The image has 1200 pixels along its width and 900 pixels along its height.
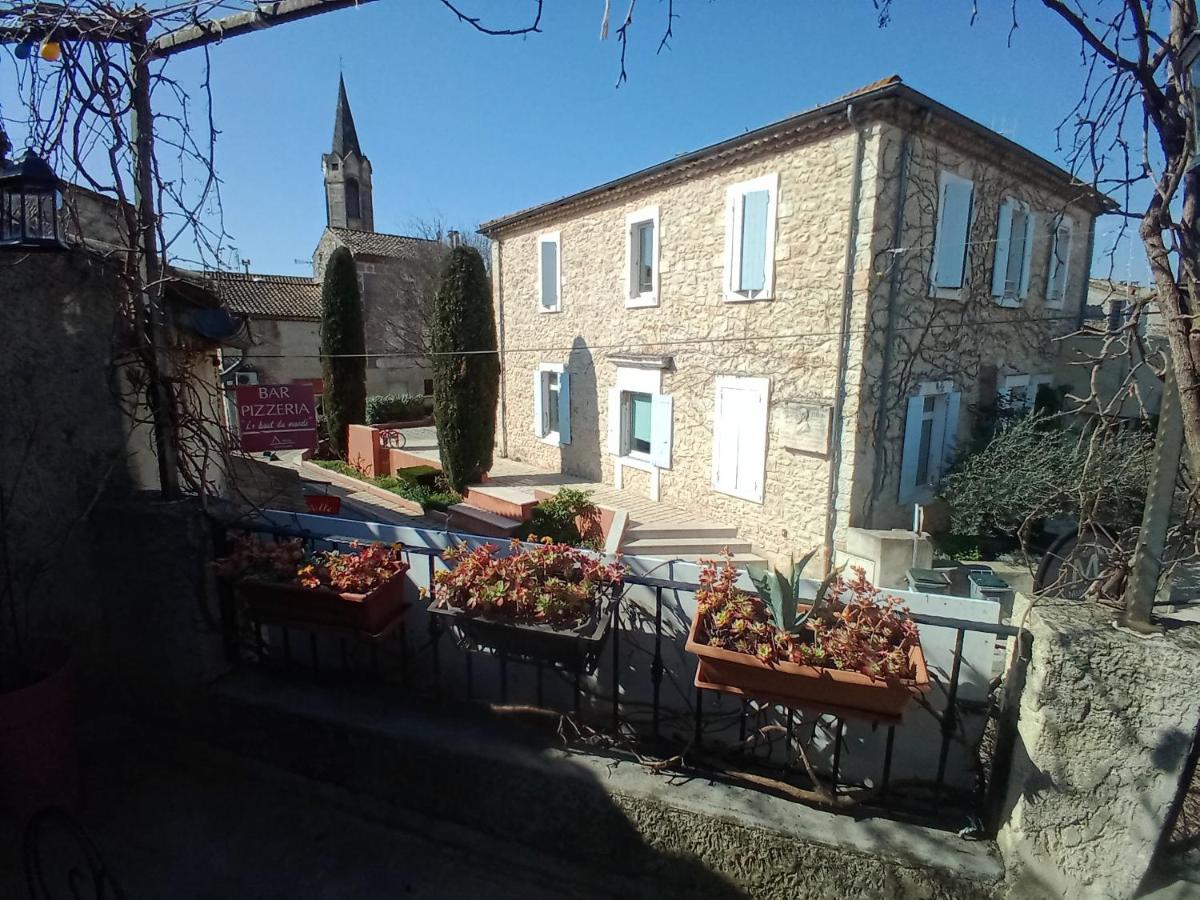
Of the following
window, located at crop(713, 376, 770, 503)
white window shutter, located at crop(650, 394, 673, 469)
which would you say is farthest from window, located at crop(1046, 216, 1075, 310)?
white window shutter, located at crop(650, 394, 673, 469)

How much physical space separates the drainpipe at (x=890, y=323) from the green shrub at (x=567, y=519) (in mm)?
3932

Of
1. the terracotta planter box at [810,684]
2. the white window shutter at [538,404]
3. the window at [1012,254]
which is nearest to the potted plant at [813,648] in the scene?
the terracotta planter box at [810,684]

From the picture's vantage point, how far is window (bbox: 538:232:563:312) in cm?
1253

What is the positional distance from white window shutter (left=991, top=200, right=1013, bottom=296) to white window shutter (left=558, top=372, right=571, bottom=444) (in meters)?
7.60

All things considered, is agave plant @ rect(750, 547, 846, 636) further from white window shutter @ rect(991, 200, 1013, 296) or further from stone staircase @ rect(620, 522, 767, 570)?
white window shutter @ rect(991, 200, 1013, 296)

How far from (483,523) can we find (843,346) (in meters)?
5.59

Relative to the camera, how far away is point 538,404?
1348cm

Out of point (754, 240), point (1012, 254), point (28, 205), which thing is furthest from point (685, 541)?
point (28, 205)

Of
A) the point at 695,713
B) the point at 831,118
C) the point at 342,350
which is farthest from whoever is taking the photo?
the point at 342,350

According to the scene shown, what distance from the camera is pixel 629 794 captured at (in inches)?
85.3

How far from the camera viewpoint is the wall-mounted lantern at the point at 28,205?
2.28 m

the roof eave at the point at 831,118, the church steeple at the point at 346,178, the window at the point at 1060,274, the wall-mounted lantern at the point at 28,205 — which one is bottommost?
the wall-mounted lantern at the point at 28,205

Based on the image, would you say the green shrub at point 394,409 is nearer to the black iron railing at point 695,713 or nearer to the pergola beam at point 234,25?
the pergola beam at point 234,25

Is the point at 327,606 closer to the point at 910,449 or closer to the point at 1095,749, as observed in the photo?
the point at 1095,749
